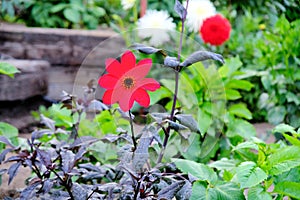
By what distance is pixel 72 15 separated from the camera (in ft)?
13.3

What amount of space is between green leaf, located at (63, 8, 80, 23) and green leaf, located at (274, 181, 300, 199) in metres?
3.08

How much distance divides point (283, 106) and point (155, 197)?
139 cm

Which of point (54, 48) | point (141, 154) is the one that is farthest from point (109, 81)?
point (54, 48)

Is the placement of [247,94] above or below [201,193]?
below

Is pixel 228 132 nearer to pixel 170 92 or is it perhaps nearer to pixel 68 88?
pixel 170 92

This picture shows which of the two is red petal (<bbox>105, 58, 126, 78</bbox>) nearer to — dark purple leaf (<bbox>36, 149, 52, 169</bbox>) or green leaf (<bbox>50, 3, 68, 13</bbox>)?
→ dark purple leaf (<bbox>36, 149, 52, 169</bbox>)

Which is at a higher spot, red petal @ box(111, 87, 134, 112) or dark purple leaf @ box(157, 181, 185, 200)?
red petal @ box(111, 87, 134, 112)

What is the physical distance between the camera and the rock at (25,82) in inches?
113

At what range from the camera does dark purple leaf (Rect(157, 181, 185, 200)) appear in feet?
3.86

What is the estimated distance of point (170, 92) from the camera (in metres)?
2.17

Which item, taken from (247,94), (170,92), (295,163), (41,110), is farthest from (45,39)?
(295,163)

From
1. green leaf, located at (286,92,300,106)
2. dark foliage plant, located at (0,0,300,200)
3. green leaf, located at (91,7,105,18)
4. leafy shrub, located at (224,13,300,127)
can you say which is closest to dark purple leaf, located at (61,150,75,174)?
dark foliage plant, located at (0,0,300,200)

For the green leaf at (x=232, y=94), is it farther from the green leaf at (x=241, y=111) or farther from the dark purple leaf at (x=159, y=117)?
the dark purple leaf at (x=159, y=117)

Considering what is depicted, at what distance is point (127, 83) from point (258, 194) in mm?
393
